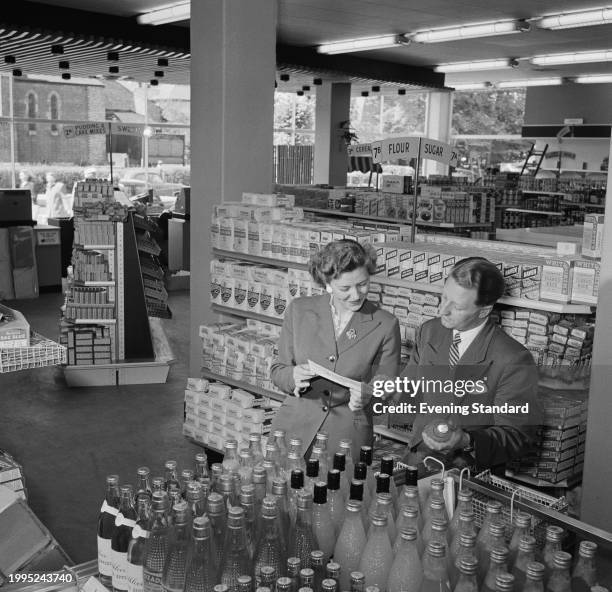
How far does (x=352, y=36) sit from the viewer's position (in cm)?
1282

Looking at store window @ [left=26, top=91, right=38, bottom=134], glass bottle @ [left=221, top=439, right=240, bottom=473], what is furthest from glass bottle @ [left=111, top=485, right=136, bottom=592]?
store window @ [left=26, top=91, right=38, bottom=134]

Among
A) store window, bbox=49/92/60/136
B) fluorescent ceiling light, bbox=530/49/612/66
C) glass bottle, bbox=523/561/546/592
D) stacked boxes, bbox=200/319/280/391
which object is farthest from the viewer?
store window, bbox=49/92/60/136

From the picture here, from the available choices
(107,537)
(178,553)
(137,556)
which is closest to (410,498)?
(178,553)

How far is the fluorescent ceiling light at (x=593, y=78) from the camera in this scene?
17.3 metres

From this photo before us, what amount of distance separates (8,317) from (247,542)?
2.37m

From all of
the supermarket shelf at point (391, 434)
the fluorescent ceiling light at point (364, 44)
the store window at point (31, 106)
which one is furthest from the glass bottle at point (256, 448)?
the store window at point (31, 106)

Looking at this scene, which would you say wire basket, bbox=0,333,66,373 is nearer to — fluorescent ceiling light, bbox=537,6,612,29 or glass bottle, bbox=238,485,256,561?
glass bottle, bbox=238,485,256,561

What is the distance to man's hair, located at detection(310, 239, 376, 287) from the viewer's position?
3.20m

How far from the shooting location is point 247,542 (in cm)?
184

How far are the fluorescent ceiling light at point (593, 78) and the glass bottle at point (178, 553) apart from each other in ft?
57.4

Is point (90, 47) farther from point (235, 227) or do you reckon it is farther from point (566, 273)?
point (566, 273)

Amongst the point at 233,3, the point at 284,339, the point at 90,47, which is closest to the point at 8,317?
the point at 284,339

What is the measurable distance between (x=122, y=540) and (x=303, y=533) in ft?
1.53

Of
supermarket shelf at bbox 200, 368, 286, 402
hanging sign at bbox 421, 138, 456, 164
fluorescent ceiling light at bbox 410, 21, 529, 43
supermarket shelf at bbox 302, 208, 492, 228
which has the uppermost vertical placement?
fluorescent ceiling light at bbox 410, 21, 529, 43
